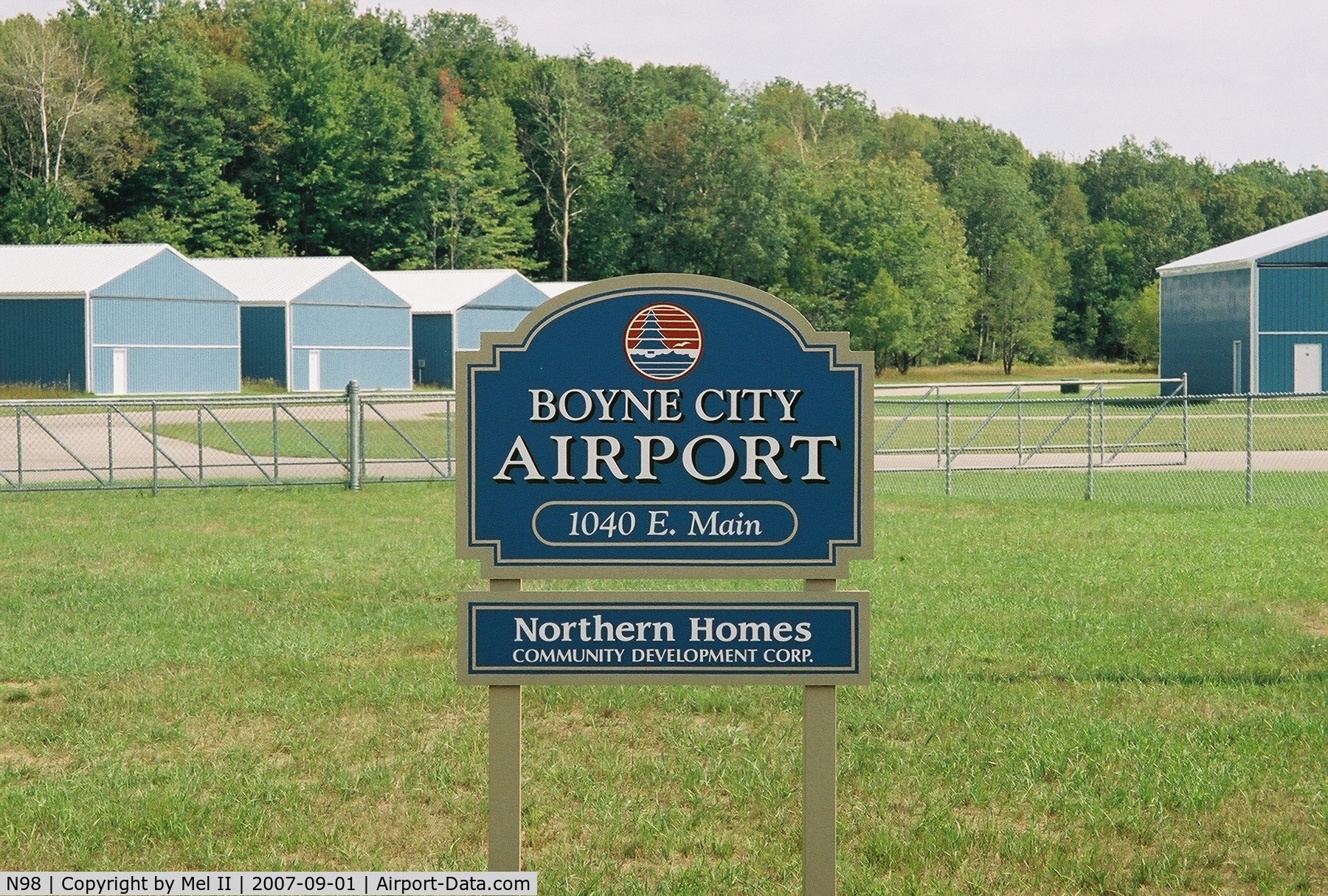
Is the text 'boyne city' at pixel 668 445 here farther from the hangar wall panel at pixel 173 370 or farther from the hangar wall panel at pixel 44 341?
the hangar wall panel at pixel 173 370

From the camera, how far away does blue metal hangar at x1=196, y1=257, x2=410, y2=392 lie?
56.4 m

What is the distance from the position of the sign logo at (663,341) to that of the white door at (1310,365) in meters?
46.0

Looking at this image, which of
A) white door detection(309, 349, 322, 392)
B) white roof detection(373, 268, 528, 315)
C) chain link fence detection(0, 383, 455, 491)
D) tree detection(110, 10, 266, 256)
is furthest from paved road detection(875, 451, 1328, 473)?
tree detection(110, 10, 266, 256)

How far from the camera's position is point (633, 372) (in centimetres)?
456

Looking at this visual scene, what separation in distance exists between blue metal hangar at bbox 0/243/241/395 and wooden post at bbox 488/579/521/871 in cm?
4719

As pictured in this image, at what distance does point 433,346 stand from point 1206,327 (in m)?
30.5

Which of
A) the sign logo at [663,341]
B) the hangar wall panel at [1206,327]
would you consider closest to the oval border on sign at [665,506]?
the sign logo at [663,341]

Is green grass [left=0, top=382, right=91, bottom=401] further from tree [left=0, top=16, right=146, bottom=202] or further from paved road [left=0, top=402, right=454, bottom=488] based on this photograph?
tree [left=0, top=16, right=146, bottom=202]

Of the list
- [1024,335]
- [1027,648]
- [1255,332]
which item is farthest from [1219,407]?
[1024,335]

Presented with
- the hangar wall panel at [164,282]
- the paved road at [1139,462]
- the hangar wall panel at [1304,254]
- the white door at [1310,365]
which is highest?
the hangar wall panel at [1304,254]

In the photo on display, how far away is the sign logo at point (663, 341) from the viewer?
15.0 feet

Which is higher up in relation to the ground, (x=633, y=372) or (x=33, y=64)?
(x=33, y=64)

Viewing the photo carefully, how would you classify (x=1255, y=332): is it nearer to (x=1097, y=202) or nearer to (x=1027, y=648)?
(x=1027, y=648)

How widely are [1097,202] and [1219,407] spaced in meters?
92.8
